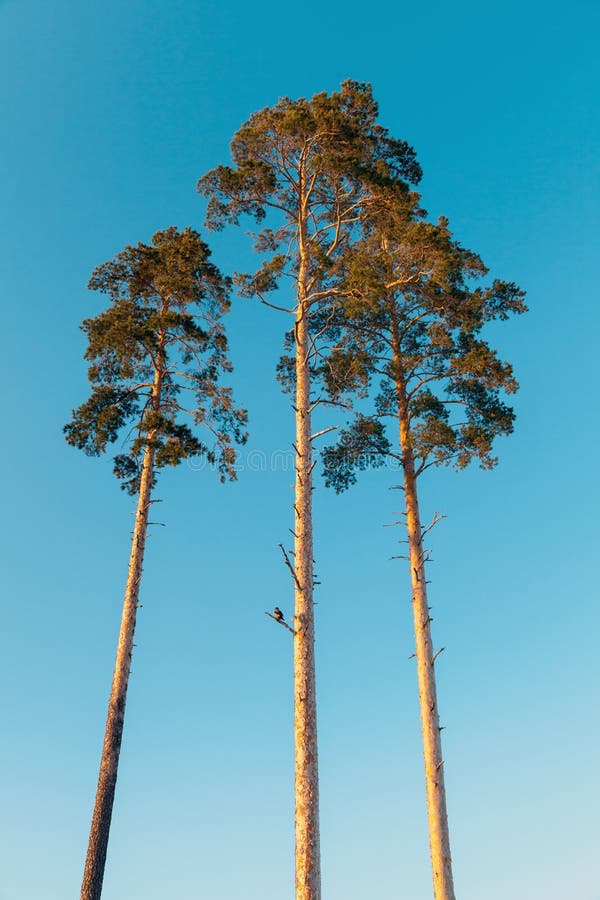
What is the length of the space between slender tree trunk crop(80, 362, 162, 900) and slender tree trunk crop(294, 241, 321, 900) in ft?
14.6

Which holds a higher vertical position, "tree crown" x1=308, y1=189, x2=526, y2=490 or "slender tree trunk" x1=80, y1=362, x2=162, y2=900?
"tree crown" x1=308, y1=189, x2=526, y2=490

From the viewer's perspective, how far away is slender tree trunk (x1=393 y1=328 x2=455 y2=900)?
1289cm

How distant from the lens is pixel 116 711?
1498 centimetres

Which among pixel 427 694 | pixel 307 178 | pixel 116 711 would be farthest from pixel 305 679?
pixel 307 178

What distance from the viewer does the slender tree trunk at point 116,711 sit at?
1361 cm

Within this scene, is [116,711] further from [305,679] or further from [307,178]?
[307,178]

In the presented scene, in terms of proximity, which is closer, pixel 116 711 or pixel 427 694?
pixel 427 694

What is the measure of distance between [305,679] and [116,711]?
15.3 ft

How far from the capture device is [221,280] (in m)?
20.5

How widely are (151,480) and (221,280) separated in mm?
6231

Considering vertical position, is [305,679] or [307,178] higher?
[307,178]

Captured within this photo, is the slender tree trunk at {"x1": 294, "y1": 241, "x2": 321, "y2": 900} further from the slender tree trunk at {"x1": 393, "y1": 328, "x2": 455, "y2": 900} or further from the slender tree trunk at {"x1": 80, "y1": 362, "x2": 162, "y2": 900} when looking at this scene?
the slender tree trunk at {"x1": 80, "y1": 362, "x2": 162, "y2": 900}

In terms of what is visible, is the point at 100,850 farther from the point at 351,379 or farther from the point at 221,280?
the point at 221,280

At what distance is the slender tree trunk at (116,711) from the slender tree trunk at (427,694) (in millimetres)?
6077
